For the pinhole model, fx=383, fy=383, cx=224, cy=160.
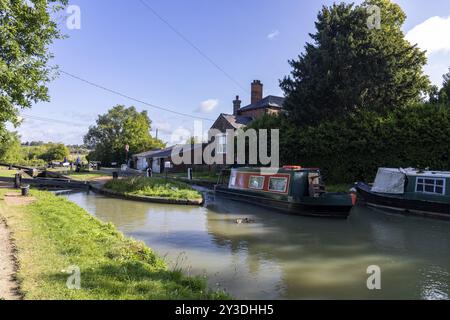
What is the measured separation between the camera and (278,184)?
18.2 m

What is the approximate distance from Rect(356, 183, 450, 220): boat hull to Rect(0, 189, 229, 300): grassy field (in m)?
12.7

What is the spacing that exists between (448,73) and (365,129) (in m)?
13.0

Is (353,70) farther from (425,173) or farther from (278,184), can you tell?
(278,184)

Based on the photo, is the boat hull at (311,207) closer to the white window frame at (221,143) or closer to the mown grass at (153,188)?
the mown grass at (153,188)

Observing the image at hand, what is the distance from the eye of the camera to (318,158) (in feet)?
82.8

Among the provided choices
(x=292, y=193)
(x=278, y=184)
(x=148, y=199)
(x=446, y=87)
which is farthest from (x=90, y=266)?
(x=446, y=87)

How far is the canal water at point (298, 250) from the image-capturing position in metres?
7.61

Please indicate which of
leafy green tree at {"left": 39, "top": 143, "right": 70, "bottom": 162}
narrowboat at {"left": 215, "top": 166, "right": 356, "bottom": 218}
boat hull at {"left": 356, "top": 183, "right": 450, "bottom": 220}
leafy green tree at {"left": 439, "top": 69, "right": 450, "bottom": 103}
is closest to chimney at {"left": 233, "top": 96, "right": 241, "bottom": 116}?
leafy green tree at {"left": 439, "top": 69, "right": 450, "bottom": 103}

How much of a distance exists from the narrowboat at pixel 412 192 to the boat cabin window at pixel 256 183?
17.5 ft

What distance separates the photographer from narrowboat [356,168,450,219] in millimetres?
15852

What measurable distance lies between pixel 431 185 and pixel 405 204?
1.38 metres

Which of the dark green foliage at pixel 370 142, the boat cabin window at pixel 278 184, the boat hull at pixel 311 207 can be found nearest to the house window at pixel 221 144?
the dark green foliage at pixel 370 142
